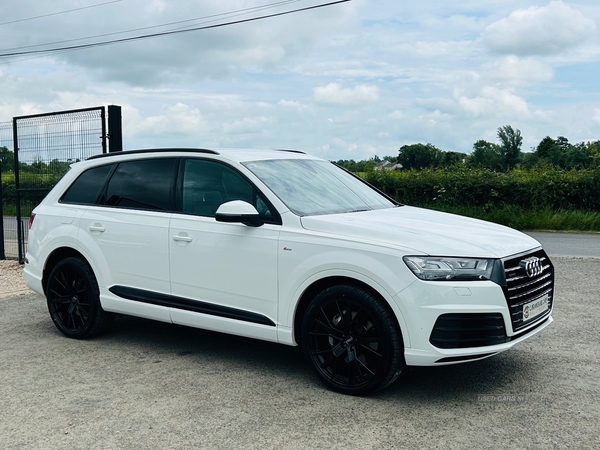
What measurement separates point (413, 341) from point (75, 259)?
347 centimetres

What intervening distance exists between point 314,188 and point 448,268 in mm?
1621

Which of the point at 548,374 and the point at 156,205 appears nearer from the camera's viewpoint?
the point at 548,374

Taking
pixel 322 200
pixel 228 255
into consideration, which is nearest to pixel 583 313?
pixel 322 200

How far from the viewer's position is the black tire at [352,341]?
4.60m

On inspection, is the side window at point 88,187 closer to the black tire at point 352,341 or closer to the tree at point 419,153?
the black tire at point 352,341

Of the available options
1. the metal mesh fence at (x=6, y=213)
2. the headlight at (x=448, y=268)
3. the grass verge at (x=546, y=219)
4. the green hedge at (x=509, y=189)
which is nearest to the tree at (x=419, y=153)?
the green hedge at (x=509, y=189)

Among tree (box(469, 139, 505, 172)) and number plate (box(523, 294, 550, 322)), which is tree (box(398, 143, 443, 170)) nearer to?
tree (box(469, 139, 505, 172))

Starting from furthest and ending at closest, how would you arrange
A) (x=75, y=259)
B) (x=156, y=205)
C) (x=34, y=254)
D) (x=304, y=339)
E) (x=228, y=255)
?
(x=34, y=254) → (x=75, y=259) → (x=156, y=205) → (x=228, y=255) → (x=304, y=339)

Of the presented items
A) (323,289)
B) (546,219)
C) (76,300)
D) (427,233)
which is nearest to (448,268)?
(427,233)

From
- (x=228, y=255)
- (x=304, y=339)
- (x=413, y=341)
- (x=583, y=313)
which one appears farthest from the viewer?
(x=583, y=313)

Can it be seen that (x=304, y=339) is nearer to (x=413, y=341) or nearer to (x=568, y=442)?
(x=413, y=341)

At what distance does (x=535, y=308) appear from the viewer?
4.94 meters

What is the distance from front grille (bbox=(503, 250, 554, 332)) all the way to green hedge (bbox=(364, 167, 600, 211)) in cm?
1824

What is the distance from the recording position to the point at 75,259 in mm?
6461
